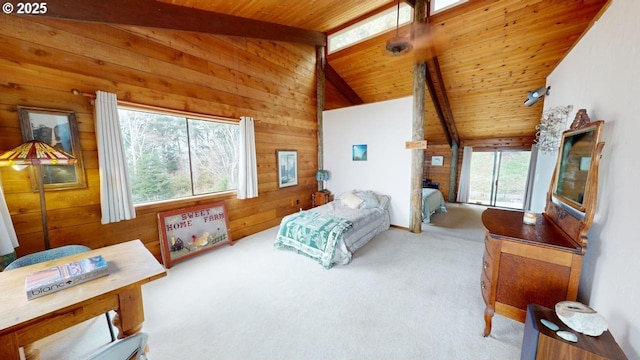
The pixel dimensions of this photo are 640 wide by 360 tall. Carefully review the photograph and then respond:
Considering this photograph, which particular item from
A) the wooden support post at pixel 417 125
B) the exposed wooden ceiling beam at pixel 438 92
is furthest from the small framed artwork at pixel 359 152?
the exposed wooden ceiling beam at pixel 438 92

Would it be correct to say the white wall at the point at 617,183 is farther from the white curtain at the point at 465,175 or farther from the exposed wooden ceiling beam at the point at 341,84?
the white curtain at the point at 465,175

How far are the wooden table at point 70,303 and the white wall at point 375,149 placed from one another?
4004 mm

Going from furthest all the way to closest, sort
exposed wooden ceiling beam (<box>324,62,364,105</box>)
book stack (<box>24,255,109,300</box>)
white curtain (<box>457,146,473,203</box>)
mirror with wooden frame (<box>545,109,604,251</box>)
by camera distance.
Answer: white curtain (<box>457,146,473,203</box>)
exposed wooden ceiling beam (<box>324,62,364,105</box>)
mirror with wooden frame (<box>545,109,604,251</box>)
book stack (<box>24,255,109,300</box>)

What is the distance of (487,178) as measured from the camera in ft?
22.9

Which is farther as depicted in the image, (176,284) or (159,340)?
(176,284)

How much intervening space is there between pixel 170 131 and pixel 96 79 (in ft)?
2.89

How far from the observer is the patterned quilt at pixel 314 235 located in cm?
292

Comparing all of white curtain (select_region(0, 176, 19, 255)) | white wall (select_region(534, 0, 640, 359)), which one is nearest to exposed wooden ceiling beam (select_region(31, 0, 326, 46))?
white curtain (select_region(0, 176, 19, 255))

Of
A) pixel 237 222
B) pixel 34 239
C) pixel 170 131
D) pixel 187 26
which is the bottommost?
pixel 237 222

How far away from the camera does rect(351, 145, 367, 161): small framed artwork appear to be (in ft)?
15.6

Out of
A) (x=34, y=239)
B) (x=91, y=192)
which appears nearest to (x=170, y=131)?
(x=91, y=192)

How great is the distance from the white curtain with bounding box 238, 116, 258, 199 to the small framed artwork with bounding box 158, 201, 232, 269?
1.38 ft

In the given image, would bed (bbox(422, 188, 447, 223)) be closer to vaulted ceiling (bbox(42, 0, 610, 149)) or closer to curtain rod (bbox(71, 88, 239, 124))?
vaulted ceiling (bbox(42, 0, 610, 149))

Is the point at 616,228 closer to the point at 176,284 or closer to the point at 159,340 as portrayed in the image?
the point at 159,340
